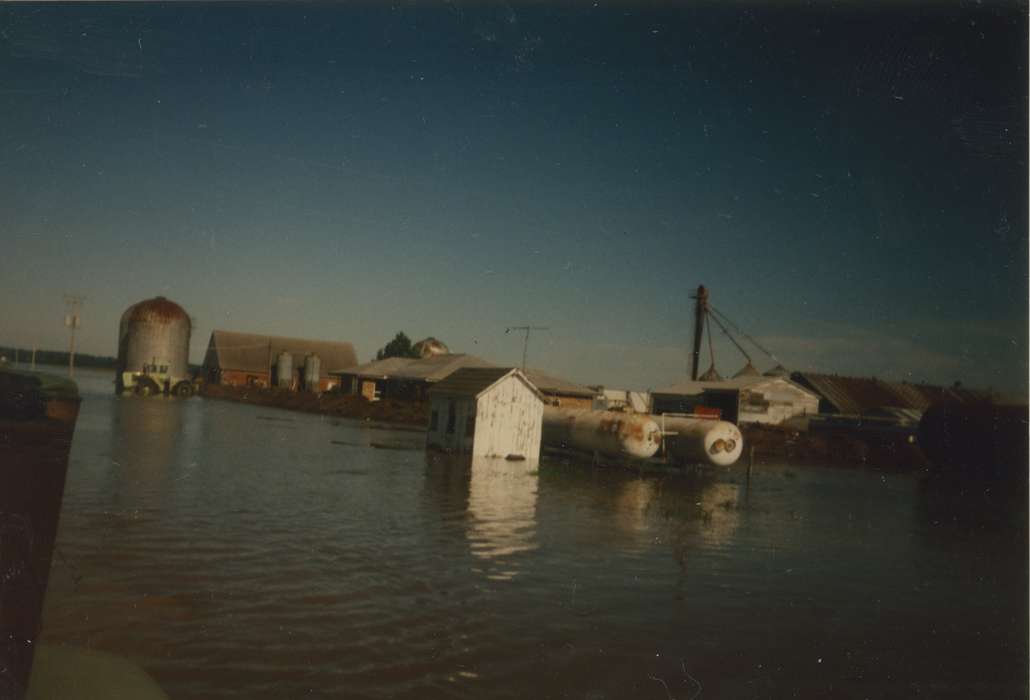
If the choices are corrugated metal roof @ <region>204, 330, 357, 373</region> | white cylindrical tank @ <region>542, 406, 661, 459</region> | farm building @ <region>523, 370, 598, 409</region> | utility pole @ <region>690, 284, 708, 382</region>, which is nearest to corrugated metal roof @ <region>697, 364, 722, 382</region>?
utility pole @ <region>690, 284, 708, 382</region>

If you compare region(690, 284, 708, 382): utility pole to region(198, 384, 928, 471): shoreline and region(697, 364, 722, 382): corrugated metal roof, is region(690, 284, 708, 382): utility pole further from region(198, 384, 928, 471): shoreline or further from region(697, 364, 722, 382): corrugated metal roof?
region(198, 384, 928, 471): shoreline

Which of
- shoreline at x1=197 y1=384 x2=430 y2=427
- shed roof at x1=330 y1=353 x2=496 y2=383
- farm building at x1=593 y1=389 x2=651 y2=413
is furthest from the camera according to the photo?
shed roof at x1=330 y1=353 x2=496 y2=383

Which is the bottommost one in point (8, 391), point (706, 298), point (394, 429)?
point (394, 429)

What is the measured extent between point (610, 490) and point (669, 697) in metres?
11.6

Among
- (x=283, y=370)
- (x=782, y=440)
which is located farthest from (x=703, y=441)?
(x=283, y=370)

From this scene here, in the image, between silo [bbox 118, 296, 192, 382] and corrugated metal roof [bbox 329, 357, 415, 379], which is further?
corrugated metal roof [bbox 329, 357, 415, 379]

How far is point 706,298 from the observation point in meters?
44.0

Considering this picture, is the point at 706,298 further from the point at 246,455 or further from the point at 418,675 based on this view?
the point at 418,675

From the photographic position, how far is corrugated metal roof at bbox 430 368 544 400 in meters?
21.4

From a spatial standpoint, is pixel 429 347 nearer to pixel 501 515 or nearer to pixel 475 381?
pixel 475 381

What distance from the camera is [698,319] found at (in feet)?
148

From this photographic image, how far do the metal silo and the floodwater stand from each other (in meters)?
25.4

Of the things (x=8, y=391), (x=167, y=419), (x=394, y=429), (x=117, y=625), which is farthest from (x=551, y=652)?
(x=394, y=429)

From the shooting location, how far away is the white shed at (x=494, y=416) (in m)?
21.4
